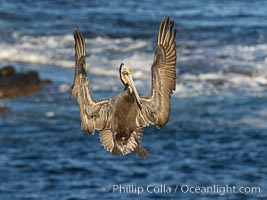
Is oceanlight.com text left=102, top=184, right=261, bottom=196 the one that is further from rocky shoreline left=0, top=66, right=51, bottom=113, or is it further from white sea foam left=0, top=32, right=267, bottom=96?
rocky shoreline left=0, top=66, right=51, bottom=113

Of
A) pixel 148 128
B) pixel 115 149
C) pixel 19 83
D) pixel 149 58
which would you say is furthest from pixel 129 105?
pixel 149 58

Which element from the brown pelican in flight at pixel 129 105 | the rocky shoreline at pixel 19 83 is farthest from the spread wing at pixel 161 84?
the rocky shoreline at pixel 19 83

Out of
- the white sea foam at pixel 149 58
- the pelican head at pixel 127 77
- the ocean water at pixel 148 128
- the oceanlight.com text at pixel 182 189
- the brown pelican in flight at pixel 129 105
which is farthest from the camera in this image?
the white sea foam at pixel 149 58

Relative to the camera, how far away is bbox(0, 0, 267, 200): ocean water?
27.2 meters

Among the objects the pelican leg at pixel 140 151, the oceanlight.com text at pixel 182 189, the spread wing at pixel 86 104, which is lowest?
the oceanlight.com text at pixel 182 189

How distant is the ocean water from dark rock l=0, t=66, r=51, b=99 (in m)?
0.45

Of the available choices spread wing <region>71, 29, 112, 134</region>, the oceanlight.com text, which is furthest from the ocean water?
spread wing <region>71, 29, 112, 134</region>

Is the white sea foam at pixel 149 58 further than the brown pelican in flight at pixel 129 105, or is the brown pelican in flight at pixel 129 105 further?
the white sea foam at pixel 149 58

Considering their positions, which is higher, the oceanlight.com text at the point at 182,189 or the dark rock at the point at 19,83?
the dark rock at the point at 19,83

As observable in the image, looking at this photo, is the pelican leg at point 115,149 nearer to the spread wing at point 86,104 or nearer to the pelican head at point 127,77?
the spread wing at point 86,104

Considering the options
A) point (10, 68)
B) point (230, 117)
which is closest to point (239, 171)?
point (230, 117)

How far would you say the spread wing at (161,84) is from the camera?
833 centimetres

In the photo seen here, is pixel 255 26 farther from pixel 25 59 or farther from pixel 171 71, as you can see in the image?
pixel 171 71

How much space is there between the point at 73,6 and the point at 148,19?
679 cm
